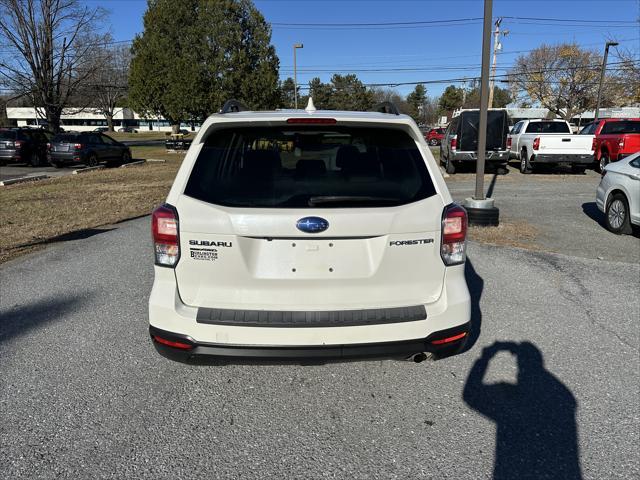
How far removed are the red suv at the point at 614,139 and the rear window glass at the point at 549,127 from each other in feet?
3.64

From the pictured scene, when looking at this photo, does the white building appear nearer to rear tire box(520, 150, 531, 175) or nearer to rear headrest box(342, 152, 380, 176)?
rear tire box(520, 150, 531, 175)

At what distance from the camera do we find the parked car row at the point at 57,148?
20.4m

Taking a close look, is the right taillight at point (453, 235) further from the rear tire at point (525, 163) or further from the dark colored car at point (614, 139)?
the rear tire at point (525, 163)

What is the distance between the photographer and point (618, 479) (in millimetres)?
2314

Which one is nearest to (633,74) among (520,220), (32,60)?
(520,220)

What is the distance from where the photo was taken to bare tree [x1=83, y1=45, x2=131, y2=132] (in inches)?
1369

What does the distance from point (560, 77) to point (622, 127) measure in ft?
96.6

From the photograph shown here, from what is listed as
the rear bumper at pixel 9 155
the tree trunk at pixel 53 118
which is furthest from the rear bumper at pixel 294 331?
the tree trunk at pixel 53 118

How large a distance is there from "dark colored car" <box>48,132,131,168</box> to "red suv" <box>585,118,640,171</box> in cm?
2023

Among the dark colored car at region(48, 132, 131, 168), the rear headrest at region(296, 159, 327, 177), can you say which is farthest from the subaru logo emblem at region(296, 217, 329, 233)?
the dark colored car at region(48, 132, 131, 168)

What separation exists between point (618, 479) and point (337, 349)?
151 centimetres

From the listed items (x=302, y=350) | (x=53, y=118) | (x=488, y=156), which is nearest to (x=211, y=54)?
(x=53, y=118)

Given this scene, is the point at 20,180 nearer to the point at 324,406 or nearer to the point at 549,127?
the point at 324,406

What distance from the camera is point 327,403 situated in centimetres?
299
